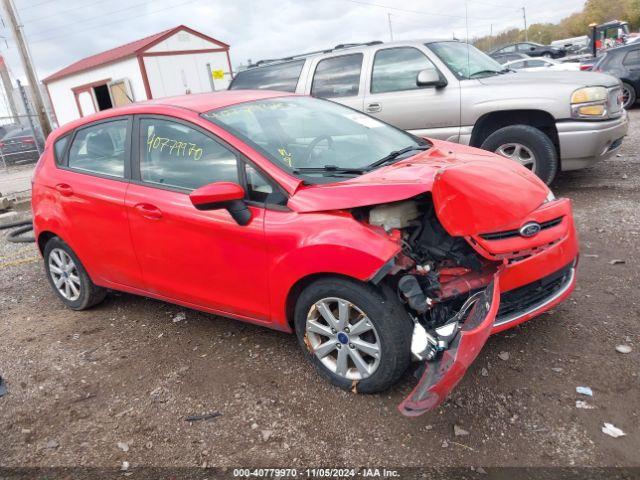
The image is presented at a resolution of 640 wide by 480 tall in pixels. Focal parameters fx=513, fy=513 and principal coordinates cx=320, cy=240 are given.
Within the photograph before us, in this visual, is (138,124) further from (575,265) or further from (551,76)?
(551,76)

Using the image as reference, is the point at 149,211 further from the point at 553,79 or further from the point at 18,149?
the point at 18,149

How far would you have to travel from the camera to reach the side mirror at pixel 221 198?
281 centimetres

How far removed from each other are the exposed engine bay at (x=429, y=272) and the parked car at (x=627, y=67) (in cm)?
1145

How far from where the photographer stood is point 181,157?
340 centimetres

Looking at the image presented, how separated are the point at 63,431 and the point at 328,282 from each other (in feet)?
5.80

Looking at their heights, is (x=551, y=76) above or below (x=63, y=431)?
above

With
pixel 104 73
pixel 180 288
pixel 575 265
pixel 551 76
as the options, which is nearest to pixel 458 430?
pixel 575 265

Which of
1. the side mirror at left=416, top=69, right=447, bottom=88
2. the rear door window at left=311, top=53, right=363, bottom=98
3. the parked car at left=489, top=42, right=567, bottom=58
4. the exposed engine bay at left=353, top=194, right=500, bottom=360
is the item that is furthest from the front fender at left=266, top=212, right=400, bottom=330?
the parked car at left=489, top=42, right=567, bottom=58

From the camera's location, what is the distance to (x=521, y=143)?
19.1ft

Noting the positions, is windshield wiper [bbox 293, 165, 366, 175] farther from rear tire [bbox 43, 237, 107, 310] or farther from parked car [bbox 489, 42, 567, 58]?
parked car [bbox 489, 42, 567, 58]

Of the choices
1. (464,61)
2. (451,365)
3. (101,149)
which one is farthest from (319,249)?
(464,61)

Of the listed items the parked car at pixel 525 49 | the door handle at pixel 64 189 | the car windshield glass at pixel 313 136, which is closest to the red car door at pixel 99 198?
the door handle at pixel 64 189

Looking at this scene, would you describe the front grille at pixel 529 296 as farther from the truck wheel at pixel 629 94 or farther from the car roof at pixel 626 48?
the car roof at pixel 626 48

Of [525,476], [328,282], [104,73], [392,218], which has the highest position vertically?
[104,73]
